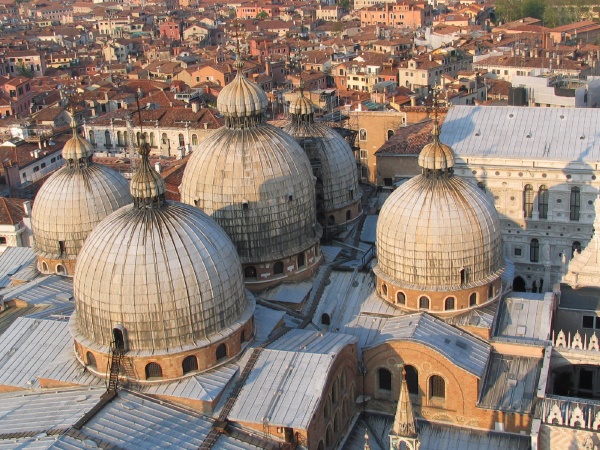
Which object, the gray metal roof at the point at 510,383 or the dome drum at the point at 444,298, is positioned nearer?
the gray metal roof at the point at 510,383

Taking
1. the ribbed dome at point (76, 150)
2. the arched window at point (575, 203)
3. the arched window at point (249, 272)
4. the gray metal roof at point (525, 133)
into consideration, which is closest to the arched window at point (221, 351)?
the arched window at point (249, 272)

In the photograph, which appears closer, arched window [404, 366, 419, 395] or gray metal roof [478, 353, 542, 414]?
gray metal roof [478, 353, 542, 414]

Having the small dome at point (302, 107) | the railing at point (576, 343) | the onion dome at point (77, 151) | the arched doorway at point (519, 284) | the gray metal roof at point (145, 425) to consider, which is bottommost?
the arched doorway at point (519, 284)

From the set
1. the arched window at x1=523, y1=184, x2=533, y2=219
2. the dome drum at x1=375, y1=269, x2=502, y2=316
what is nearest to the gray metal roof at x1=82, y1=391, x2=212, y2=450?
the dome drum at x1=375, y1=269, x2=502, y2=316

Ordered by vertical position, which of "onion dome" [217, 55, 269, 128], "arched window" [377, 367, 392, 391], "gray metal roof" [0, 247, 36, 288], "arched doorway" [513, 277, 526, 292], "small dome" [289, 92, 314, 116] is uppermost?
"onion dome" [217, 55, 269, 128]

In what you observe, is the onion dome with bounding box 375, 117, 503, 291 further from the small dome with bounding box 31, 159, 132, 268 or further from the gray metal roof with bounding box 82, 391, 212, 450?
the small dome with bounding box 31, 159, 132, 268

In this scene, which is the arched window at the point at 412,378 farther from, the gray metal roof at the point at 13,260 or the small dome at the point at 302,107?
the gray metal roof at the point at 13,260

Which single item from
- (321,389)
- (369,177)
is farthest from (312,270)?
(369,177)
